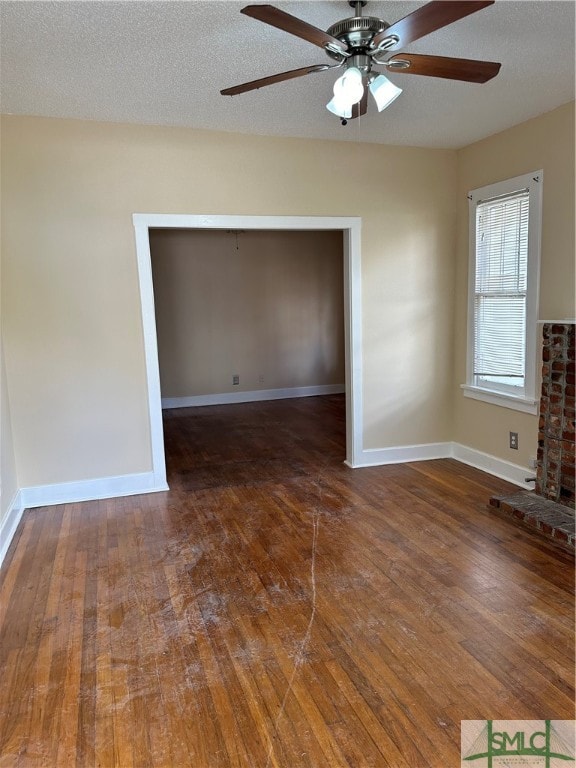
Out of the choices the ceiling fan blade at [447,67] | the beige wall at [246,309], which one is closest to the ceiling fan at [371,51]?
the ceiling fan blade at [447,67]

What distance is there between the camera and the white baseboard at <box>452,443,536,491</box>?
12.9 ft

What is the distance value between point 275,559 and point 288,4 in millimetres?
2716

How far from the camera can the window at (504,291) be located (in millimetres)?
3734

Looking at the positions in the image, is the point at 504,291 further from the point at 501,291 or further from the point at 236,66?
the point at 236,66

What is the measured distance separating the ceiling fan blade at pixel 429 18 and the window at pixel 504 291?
2146 mm

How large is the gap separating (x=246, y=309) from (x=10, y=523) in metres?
4.93

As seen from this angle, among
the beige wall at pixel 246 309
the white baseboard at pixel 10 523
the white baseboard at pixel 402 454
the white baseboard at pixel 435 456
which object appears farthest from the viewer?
the beige wall at pixel 246 309

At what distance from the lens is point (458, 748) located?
66.9 inches

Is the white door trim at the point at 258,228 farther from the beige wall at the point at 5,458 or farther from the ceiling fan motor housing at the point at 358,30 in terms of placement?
the ceiling fan motor housing at the point at 358,30

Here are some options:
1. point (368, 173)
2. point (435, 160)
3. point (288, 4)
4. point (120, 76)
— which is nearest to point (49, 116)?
point (120, 76)

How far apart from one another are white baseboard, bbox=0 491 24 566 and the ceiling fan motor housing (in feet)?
10.3

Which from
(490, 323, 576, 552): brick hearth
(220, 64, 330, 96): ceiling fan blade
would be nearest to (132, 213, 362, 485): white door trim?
(490, 323, 576, 552): brick hearth

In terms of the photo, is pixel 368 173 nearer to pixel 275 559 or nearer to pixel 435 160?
pixel 435 160

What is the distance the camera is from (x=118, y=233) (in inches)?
148
